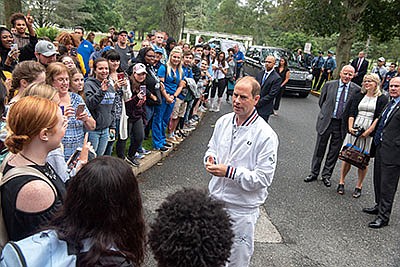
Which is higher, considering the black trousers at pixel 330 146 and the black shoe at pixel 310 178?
the black trousers at pixel 330 146

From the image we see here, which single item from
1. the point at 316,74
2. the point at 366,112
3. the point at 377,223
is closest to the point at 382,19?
the point at 316,74

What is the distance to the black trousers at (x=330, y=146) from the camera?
239 inches

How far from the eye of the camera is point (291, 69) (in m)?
15.6

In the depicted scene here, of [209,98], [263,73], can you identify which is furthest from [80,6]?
[263,73]

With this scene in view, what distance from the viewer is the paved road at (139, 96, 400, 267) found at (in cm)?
416

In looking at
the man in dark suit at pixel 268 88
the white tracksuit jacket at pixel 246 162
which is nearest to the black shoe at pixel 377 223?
the white tracksuit jacket at pixel 246 162

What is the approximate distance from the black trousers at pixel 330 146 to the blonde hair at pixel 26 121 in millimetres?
5181

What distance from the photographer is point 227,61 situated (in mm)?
11734

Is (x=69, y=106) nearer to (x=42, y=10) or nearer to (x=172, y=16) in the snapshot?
(x=172, y=16)

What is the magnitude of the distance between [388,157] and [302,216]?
1448 mm

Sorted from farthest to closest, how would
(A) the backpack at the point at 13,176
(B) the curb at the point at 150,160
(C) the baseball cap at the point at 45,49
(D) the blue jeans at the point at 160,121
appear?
(D) the blue jeans at the point at 160,121
(B) the curb at the point at 150,160
(C) the baseball cap at the point at 45,49
(A) the backpack at the point at 13,176

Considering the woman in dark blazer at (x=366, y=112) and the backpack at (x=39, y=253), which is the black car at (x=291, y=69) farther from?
the backpack at (x=39, y=253)

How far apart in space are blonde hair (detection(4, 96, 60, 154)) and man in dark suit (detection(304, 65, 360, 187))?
5113 mm

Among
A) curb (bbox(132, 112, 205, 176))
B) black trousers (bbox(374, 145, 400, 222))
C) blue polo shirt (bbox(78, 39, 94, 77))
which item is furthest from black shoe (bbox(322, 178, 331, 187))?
blue polo shirt (bbox(78, 39, 94, 77))
